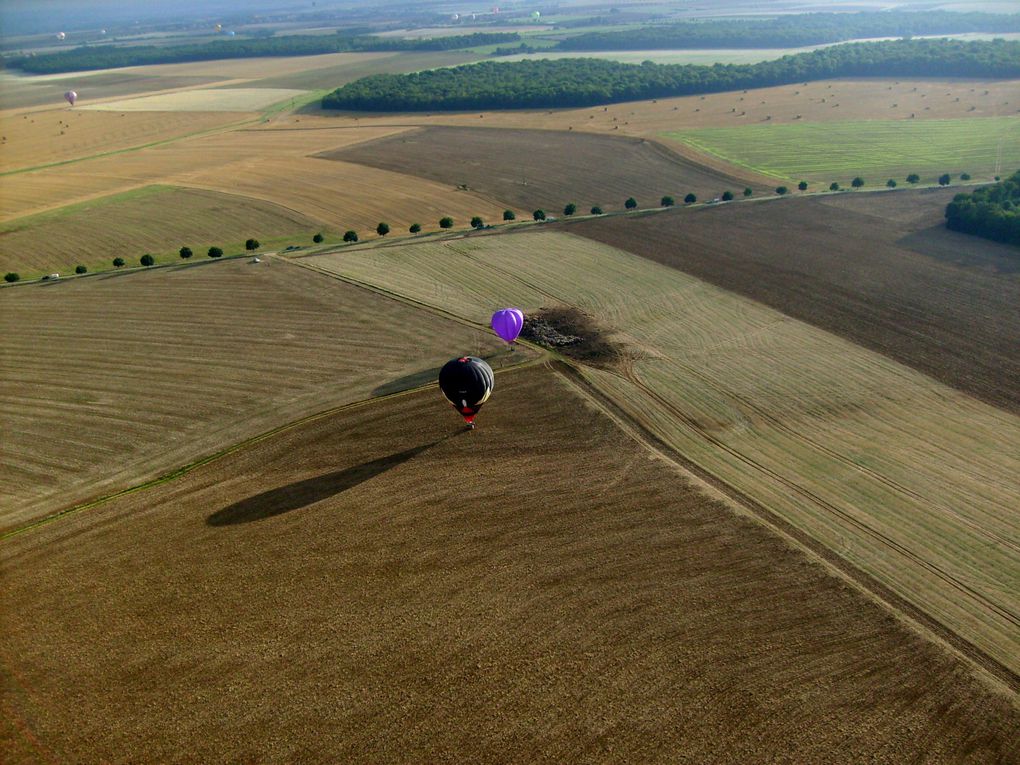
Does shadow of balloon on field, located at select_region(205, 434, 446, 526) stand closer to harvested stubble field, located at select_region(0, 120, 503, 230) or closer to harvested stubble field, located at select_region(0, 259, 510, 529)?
harvested stubble field, located at select_region(0, 259, 510, 529)

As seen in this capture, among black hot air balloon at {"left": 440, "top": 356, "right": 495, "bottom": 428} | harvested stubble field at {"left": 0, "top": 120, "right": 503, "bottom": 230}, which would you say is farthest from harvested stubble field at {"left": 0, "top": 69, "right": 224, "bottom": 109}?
black hot air balloon at {"left": 440, "top": 356, "right": 495, "bottom": 428}

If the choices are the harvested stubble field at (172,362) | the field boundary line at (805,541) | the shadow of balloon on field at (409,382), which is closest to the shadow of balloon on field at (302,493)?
the harvested stubble field at (172,362)

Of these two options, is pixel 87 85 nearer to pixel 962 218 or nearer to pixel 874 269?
pixel 874 269

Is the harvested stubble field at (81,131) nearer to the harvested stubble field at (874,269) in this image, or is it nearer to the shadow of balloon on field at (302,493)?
the harvested stubble field at (874,269)

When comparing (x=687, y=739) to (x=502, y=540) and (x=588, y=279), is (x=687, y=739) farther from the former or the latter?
(x=588, y=279)

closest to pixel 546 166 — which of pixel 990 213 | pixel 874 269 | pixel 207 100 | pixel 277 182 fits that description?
pixel 277 182
